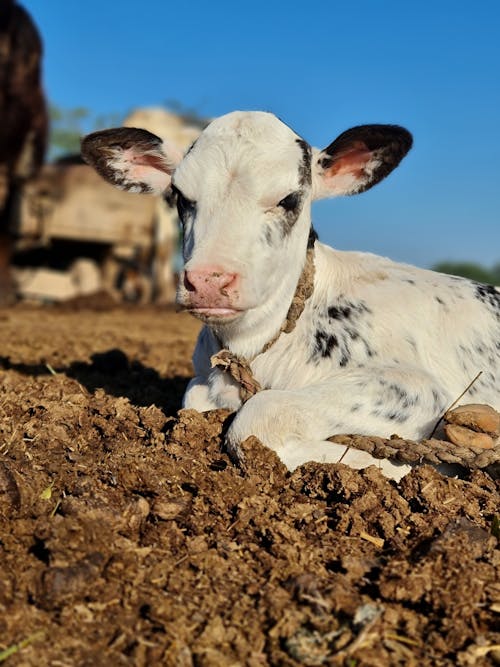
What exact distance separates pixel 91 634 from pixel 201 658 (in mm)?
343

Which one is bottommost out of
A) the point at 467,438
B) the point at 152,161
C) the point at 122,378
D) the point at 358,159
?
the point at 122,378

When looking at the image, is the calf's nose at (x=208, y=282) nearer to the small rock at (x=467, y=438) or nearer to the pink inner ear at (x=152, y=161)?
the small rock at (x=467, y=438)

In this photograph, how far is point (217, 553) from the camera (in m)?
3.04

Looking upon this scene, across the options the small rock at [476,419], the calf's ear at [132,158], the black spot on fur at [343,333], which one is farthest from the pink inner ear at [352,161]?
the small rock at [476,419]

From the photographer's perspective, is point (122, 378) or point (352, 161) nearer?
point (352, 161)

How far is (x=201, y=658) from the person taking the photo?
249 cm

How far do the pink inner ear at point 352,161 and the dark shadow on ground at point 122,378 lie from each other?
5.44 feet

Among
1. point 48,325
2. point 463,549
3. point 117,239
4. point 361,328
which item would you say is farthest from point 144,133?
point 117,239

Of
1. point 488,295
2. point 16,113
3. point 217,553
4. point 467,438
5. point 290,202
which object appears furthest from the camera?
point 16,113

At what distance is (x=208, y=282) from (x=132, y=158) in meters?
1.48

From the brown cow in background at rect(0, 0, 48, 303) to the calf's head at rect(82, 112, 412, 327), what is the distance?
34.1ft

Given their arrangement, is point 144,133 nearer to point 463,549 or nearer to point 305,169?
point 305,169

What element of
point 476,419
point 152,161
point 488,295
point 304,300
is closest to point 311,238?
point 304,300

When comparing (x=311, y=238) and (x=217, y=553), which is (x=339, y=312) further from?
(x=217, y=553)
